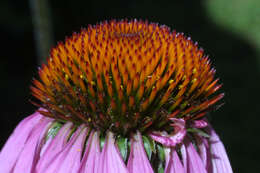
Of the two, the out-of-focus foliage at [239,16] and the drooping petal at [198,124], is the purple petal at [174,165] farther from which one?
the out-of-focus foliage at [239,16]

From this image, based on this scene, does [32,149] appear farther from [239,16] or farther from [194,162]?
[239,16]

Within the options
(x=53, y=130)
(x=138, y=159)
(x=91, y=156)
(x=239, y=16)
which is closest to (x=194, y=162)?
(x=138, y=159)

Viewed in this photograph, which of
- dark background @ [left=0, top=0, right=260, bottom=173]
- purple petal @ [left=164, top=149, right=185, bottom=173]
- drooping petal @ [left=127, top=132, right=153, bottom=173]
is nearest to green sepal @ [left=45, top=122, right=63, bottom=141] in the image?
drooping petal @ [left=127, top=132, right=153, bottom=173]

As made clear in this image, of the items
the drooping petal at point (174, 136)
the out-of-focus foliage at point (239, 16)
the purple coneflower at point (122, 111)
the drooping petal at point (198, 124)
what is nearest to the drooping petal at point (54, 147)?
the purple coneflower at point (122, 111)

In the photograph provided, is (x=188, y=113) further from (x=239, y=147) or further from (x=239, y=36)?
(x=239, y=36)

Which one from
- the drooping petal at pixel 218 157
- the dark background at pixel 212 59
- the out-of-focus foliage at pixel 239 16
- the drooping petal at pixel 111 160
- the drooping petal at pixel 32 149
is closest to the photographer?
the drooping petal at pixel 111 160

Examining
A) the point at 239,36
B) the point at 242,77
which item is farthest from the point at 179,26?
the point at 242,77
